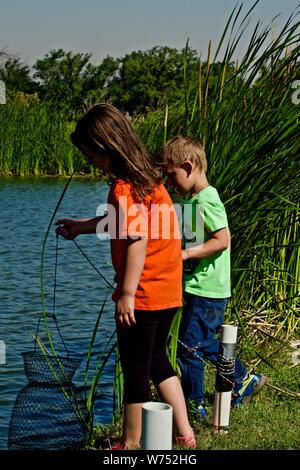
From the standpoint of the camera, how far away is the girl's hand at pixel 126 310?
3520 mm

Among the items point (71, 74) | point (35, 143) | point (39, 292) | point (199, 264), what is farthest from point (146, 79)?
point (199, 264)

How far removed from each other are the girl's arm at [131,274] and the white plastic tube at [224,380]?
0.74 metres

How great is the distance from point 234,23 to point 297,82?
47 cm

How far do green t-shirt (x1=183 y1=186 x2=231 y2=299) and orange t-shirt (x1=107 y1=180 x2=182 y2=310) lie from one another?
0.48 meters

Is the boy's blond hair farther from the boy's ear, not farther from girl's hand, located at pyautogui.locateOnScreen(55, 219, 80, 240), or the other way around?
girl's hand, located at pyautogui.locateOnScreen(55, 219, 80, 240)

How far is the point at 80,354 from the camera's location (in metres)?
6.95

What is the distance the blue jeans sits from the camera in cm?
429

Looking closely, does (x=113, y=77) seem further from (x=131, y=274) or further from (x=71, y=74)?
(x=131, y=274)

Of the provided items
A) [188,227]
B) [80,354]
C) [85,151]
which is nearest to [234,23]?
[188,227]

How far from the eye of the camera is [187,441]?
149 inches

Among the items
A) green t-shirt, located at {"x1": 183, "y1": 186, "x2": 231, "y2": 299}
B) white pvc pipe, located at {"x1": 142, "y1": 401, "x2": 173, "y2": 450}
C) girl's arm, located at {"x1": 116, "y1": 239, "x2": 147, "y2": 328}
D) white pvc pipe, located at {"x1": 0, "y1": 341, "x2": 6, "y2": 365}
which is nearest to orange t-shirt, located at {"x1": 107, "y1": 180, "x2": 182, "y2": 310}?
girl's arm, located at {"x1": 116, "y1": 239, "x2": 147, "y2": 328}

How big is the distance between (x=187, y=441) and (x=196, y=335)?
66cm

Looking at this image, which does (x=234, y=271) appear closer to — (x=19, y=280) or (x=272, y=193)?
(x=272, y=193)

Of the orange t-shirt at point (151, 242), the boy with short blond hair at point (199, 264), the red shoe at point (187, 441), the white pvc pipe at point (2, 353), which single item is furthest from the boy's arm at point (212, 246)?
the white pvc pipe at point (2, 353)
